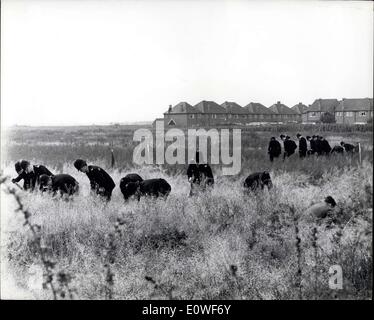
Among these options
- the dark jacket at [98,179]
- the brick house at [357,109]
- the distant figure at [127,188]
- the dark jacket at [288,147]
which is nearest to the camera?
the brick house at [357,109]

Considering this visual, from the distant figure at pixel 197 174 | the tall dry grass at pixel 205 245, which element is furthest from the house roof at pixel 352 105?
the distant figure at pixel 197 174

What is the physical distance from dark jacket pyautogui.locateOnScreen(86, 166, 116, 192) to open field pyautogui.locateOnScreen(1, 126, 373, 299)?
0.28 meters

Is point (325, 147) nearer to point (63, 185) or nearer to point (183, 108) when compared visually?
point (183, 108)

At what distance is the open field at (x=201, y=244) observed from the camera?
432cm

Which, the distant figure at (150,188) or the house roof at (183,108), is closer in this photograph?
the house roof at (183,108)

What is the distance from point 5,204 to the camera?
5.34 metres

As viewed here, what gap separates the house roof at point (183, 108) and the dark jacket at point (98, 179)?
1.92 metres

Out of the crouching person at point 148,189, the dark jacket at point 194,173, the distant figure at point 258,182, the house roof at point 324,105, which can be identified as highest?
the house roof at point 324,105

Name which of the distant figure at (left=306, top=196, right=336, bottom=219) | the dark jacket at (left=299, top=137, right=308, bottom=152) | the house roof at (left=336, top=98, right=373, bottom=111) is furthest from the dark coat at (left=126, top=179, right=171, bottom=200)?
the dark jacket at (left=299, top=137, right=308, bottom=152)

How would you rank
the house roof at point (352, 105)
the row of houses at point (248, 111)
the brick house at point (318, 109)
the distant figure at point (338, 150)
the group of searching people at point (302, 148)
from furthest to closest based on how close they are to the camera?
the group of searching people at point (302, 148)
the distant figure at point (338, 150)
the brick house at point (318, 109)
the row of houses at point (248, 111)
the house roof at point (352, 105)

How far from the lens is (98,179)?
7.25 m

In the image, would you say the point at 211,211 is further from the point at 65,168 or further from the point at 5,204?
the point at 65,168

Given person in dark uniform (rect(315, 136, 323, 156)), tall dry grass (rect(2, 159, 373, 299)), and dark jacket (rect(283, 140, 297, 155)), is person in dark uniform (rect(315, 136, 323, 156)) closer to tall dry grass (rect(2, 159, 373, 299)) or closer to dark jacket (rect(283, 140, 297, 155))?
dark jacket (rect(283, 140, 297, 155))

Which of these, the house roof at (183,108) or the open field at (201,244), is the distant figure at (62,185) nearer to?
the open field at (201,244)
